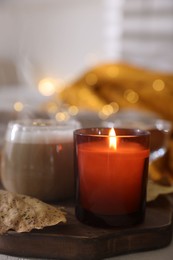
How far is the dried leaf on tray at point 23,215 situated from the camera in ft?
1.46

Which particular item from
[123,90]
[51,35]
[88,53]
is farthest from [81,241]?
[51,35]

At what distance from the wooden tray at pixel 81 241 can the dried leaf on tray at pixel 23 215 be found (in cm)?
1

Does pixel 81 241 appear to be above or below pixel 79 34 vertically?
below

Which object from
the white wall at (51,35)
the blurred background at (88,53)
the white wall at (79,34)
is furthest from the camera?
the white wall at (51,35)

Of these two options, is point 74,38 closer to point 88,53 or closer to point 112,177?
point 88,53

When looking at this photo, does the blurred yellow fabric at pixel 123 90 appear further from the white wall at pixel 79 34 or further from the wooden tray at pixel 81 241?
the wooden tray at pixel 81 241

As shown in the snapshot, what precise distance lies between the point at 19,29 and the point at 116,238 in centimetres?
299

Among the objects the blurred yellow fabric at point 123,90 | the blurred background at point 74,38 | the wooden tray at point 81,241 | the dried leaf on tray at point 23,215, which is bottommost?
the wooden tray at point 81,241

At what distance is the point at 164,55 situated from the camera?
2352 millimetres

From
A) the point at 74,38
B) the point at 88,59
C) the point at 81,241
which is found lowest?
the point at 81,241

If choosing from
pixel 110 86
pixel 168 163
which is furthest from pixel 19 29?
pixel 168 163

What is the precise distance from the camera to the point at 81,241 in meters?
0.45

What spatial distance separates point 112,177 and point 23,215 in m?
0.10

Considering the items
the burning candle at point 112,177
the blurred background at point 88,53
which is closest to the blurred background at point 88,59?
the blurred background at point 88,53
